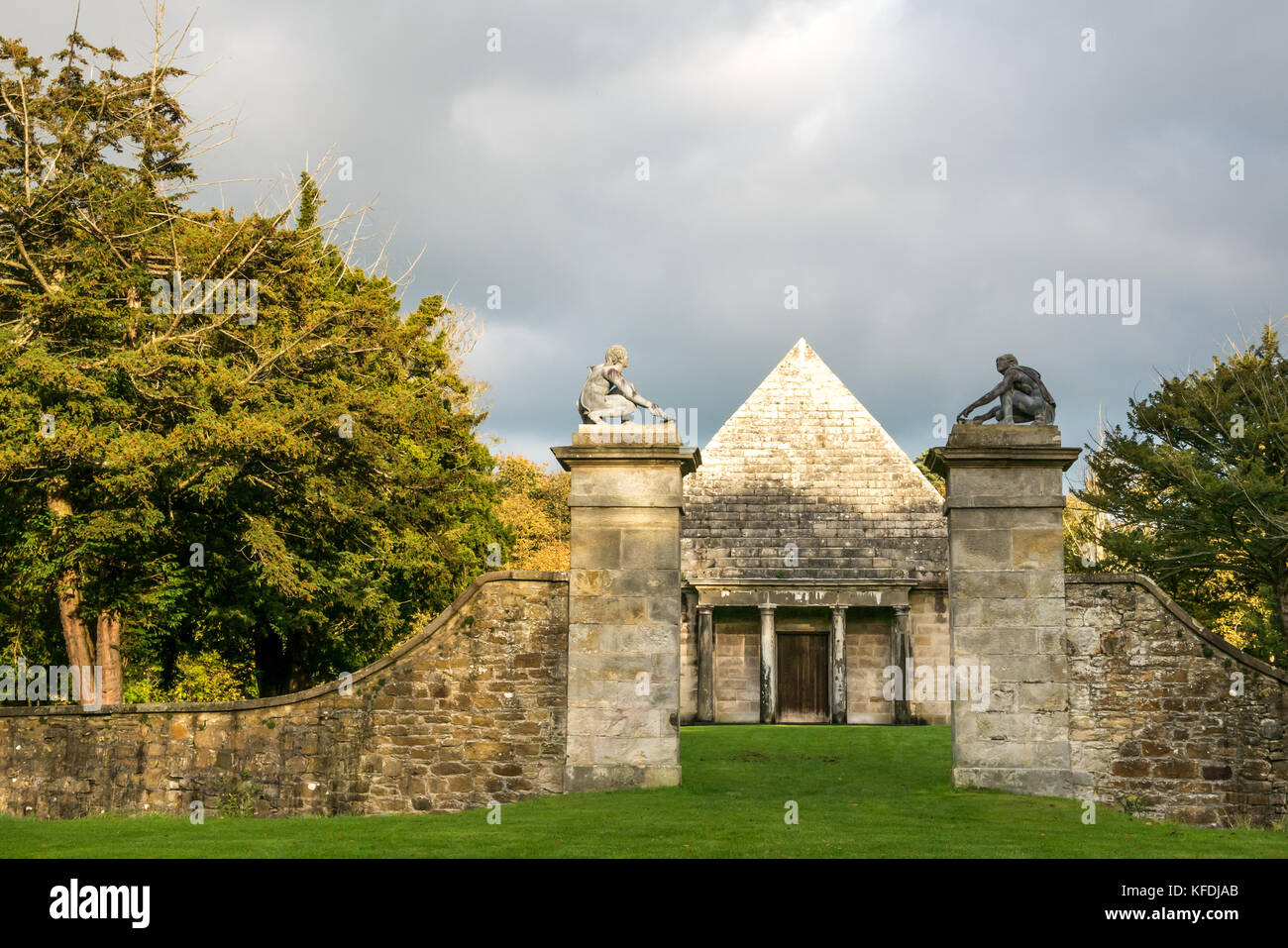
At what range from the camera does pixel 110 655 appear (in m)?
19.1

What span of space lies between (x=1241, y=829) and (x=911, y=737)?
18.8 ft

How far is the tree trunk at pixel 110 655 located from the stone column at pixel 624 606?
29.8 ft

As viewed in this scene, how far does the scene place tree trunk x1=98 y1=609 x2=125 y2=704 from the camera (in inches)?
737

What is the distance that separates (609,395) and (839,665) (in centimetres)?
1484

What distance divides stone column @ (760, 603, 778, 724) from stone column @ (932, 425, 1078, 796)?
1378cm

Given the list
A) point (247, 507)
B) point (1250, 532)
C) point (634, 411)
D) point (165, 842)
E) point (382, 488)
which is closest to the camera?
point (165, 842)

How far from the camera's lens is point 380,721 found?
13812 mm

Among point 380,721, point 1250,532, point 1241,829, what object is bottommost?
point 1241,829

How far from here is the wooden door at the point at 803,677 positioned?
27.6 m

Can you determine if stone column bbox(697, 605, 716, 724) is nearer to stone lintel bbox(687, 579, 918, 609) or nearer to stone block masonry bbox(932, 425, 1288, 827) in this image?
stone lintel bbox(687, 579, 918, 609)

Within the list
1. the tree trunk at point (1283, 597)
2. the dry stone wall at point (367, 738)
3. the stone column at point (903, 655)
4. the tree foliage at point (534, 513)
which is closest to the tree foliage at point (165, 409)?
the dry stone wall at point (367, 738)

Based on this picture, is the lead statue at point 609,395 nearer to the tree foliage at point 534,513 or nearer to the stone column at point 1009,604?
the stone column at point 1009,604

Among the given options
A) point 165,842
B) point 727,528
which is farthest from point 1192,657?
point 727,528

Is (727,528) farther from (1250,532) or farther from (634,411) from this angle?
(634,411)
